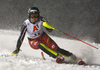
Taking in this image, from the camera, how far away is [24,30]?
13.1ft

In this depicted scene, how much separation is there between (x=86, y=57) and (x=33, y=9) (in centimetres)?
173

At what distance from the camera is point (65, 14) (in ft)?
31.9

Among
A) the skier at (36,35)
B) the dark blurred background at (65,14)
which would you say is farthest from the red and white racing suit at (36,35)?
the dark blurred background at (65,14)

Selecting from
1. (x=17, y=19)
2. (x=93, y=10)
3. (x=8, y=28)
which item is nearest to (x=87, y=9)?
(x=93, y=10)

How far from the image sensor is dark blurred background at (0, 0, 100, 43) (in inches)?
353

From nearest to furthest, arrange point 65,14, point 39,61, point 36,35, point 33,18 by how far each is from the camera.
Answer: point 39,61
point 33,18
point 36,35
point 65,14

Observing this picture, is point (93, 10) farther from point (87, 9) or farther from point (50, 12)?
point (50, 12)

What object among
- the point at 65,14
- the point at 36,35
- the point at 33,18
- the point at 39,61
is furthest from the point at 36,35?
the point at 65,14

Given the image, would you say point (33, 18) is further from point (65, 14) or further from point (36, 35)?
point (65, 14)

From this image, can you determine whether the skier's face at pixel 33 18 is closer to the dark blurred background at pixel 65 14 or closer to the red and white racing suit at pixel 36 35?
the red and white racing suit at pixel 36 35

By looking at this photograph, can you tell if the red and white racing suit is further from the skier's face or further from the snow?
the snow

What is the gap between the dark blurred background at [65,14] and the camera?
897 cm

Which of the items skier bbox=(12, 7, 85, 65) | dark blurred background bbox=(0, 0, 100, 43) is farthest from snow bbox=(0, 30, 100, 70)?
dark blurred background bbox=(0, 0, 100, 43)

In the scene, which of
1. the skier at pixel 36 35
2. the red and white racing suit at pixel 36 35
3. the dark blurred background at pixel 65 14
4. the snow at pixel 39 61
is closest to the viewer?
the snow at pixel 39 61
